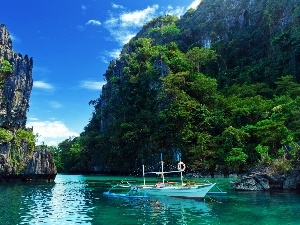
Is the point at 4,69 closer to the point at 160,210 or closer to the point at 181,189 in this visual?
the point at 181,189

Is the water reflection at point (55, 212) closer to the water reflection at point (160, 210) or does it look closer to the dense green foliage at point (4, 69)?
the water reflection at point (160, 210)

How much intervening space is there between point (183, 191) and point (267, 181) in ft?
36.3

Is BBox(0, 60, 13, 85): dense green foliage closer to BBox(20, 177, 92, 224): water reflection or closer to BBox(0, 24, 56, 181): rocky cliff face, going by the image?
BBox(0, 24, 56, 181): rocky cliff face

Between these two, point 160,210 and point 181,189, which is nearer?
point 160,210

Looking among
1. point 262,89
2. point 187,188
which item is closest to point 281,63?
point 262,89

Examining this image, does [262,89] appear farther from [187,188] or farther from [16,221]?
[16,221]

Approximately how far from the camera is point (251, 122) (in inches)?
2295

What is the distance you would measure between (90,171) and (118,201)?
2596 inches

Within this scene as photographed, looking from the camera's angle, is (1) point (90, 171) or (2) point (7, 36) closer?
(2) point (7, 36)

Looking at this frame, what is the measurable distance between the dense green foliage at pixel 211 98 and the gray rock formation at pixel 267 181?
1.17m

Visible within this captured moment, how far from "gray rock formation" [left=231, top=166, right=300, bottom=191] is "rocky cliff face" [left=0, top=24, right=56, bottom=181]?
3062 cm

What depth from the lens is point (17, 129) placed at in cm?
5609

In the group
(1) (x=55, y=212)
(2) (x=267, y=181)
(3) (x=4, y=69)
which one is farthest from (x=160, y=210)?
(3) (x=4, y=69)

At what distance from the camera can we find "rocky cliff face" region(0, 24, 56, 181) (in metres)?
50.5
